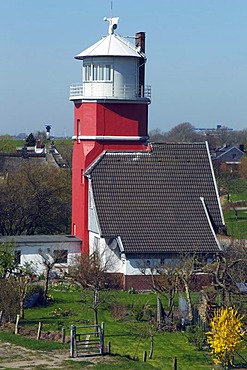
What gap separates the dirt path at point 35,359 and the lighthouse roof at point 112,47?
16.4 metres

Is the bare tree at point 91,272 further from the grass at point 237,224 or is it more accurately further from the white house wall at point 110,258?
the grass at point 237,224

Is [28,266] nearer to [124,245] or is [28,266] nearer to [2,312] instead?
[124,245]

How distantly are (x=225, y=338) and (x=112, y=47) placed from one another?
1790 cm

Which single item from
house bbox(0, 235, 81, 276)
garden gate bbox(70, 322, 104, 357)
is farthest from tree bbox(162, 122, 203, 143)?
garden gate bbox(70, 322, 104, 357)

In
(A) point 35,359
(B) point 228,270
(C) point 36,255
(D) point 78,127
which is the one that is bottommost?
(A) point 35,359

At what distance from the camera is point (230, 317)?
879 inches

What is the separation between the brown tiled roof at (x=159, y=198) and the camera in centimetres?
3375

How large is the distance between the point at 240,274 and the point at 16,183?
632 inches

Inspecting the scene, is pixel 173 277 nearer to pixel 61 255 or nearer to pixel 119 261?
pixel 119 261

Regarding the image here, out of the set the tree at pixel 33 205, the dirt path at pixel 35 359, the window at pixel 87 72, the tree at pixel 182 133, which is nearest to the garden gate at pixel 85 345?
the dirt path at pixel 35 359

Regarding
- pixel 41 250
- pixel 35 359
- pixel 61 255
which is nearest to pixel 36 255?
pixel 41 250

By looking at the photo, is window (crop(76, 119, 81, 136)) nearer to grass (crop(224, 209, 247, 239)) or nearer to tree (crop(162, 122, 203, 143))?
grass (crop(224, 209, 247, 239))

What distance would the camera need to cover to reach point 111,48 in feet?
121

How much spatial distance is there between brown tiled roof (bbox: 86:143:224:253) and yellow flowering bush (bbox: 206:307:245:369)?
10835 millimetres
